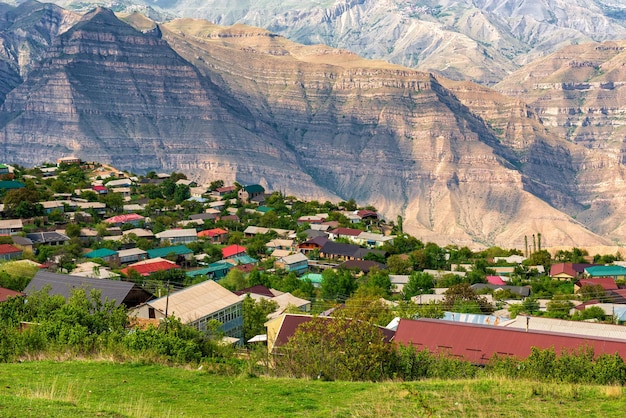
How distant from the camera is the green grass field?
2273 cm

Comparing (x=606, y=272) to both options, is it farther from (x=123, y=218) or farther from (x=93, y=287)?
(x=93, y=287)

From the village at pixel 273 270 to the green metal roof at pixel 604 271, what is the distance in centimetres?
27

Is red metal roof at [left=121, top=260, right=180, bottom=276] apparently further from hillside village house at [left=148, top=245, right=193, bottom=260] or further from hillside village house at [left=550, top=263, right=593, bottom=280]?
hillside village house at [left=550, top=263, right=593, bottom=280]

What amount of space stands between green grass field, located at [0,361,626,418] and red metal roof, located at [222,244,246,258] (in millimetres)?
71603

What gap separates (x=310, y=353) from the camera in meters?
30.3

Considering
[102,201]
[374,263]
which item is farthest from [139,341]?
[102,201]

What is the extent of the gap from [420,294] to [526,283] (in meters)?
16.9

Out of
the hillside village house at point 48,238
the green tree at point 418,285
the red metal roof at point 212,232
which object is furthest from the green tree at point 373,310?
the red metal roof at point 212,232

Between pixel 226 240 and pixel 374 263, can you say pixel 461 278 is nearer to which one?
pixel 374 263

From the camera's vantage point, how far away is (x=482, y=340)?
41.5 metres

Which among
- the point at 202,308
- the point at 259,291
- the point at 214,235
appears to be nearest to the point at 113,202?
the point at 214,235

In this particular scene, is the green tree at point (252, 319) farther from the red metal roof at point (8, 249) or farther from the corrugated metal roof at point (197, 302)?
the red metal roof at point (8, 249)

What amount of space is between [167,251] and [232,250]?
7731 mm

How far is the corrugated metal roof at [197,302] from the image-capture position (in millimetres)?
49681
